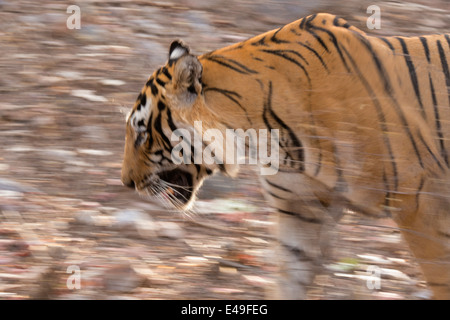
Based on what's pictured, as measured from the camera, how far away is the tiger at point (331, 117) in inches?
113

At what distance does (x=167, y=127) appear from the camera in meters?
3.14

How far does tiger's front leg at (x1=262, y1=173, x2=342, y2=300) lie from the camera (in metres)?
3.29

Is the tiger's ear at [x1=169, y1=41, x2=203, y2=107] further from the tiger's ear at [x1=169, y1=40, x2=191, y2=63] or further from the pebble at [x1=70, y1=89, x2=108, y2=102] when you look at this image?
the pebble at [x1=70, y1=89, x2=108, y2=102]

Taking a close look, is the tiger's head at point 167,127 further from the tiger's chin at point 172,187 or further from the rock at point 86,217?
the rock at point 86,217

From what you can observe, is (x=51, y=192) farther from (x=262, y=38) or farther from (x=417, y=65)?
(x=417, y=65)

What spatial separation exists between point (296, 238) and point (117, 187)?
1.77m

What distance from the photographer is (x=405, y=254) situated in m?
4.26

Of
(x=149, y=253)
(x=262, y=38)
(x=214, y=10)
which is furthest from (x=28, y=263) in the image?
(x=214, y=10)

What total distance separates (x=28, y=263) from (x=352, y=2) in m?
4.34

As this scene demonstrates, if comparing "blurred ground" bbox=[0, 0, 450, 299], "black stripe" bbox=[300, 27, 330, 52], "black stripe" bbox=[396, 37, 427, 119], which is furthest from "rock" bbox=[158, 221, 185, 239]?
"black stripe" bbox=[396, 37, 427, 119]

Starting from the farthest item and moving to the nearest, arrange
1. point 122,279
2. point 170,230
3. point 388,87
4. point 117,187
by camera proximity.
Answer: point 117,187
point 170,230
point 122,279
point 388,87

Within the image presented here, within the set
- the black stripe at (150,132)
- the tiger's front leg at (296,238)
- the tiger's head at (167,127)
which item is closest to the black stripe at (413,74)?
the tiger's front leg at (296,238)

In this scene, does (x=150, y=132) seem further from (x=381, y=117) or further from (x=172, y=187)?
(x=381, y=117)

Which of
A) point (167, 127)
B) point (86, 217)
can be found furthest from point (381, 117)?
point (86, 217)
